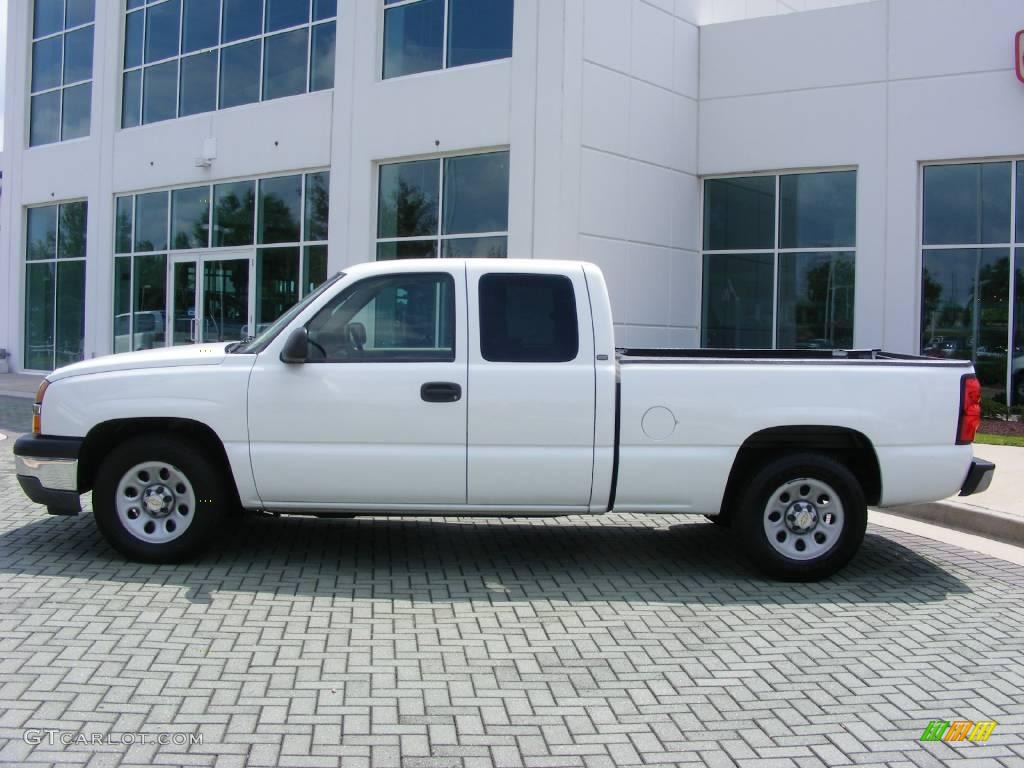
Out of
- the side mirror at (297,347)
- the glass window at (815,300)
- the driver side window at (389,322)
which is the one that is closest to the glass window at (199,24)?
the glass window at (815,300)

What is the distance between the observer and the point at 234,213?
19922 mm

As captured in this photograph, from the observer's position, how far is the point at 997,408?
50.7 feet

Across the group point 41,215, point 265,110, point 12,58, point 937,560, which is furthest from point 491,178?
point 12,58

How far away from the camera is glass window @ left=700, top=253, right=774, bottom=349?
17234mm

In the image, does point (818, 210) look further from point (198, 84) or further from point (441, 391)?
point (198, 84)

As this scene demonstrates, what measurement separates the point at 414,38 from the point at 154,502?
40.9 ft

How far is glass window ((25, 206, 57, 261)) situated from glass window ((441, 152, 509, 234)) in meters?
12.8

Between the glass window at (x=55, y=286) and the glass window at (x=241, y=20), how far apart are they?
6084mm

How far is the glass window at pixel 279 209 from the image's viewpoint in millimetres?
18703

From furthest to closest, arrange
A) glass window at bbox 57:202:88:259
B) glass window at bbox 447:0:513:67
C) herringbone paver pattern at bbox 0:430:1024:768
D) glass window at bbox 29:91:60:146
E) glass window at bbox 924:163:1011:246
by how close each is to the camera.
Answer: glass window at bbox 29:91:60:146, glass window at bbox 57:202:88:259, glass window at bbox 447:0:513:67, glass window at bbox 924:163:1011:246, herringbone paver pattern at bbox 0:430:1024:768

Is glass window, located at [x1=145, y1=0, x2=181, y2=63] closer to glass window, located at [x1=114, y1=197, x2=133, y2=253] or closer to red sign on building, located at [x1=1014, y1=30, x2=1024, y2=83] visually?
glass window, located at [x1=114, y1=197, x2=133, y2=253]

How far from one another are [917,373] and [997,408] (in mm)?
10434

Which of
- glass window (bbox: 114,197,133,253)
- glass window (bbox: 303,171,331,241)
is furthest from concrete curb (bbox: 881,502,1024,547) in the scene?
glass window (bbox: 114,197,133,253)

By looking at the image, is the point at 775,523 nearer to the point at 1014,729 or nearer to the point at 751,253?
the point at 1014,729
